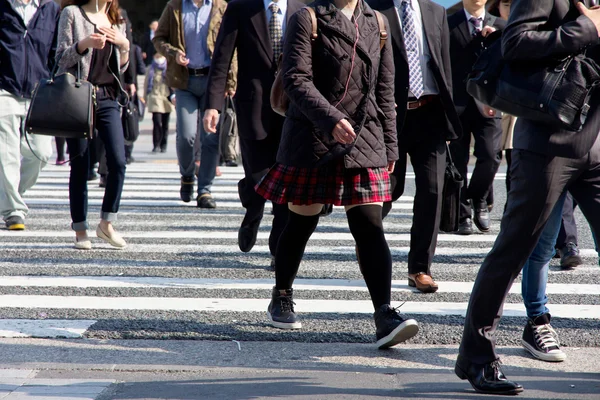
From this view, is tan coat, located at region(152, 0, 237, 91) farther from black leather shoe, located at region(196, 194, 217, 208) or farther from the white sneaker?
the white sneaker

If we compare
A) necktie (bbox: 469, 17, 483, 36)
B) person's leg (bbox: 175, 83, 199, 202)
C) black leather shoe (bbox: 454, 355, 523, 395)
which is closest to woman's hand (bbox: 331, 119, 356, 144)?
black leather shoe (bbox: 454, 355, 523, 395)

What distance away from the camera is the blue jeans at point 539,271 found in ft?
14.3

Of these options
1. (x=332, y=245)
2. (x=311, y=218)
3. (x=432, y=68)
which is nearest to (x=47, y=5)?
(x=332, y=245)

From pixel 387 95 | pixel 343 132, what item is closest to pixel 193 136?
pixel 387 95

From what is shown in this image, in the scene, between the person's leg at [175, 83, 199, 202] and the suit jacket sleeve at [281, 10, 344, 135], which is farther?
the person's leg at [175, 83, 199, 202]

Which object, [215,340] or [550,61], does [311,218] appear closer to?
[215,340]

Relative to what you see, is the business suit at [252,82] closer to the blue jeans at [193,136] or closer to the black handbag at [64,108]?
the black handbag at [64,108]

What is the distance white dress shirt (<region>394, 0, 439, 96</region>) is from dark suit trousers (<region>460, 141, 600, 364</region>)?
1.99 metres

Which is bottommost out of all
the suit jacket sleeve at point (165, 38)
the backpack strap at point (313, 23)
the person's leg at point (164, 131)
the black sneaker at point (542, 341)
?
the person's leg at point (164, 131)

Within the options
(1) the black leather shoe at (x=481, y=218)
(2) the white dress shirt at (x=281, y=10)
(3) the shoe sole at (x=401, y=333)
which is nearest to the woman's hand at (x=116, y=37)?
(2) the white dress shirt at (x=281, y=10)

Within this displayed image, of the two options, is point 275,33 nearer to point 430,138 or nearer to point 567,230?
point 430,138

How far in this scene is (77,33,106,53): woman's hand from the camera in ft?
20.6

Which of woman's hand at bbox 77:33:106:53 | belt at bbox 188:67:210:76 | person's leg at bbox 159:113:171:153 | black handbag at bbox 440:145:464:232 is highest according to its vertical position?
woman's hand at bbox 77:33:106:53

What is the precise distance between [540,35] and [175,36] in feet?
20.6
